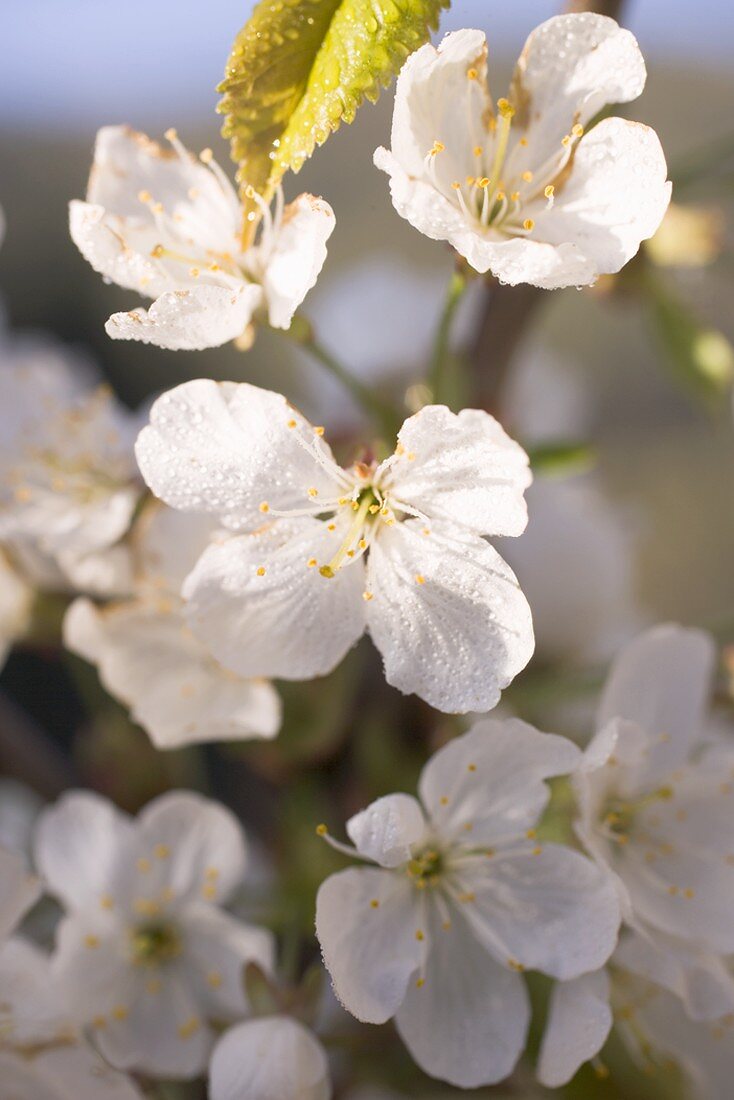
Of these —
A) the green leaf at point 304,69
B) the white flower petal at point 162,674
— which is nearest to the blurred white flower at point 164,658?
the white flower petal at point 162,674

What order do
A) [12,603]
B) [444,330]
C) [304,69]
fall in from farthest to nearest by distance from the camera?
[12,603] < [444,330] < [304,69]

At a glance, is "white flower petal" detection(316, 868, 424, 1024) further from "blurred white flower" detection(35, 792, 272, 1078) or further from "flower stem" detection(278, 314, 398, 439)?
"flower stem" detection(278, 314, 398, 439)

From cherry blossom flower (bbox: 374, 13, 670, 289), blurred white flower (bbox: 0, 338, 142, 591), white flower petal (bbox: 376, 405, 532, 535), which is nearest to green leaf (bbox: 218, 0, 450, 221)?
cherry blossom flower (bbox: 374, 13, 670, 289)

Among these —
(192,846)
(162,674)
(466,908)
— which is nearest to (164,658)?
(162,674)

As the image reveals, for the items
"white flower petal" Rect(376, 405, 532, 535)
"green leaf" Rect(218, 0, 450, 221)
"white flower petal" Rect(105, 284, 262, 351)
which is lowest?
"white flower petal" Rect(376, 405, 532, 535)

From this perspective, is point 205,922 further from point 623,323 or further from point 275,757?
point 623,323

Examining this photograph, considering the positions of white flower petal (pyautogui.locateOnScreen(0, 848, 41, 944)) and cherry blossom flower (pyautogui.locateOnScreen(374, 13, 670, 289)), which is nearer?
cherry blossom flower (pyautogui.locateOnScreen(374, 13, 670, 289))

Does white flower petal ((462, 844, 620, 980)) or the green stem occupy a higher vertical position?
the green stem

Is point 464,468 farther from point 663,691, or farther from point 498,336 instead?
point 498,336

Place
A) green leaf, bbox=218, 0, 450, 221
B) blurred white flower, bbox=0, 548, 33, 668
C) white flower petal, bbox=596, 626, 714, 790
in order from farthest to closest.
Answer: blurred white flower, bbox=0, 548, 33, 668 → white flower petal, bbox=596, 626, 714, 790 → green leaf, bbox=218, 0, 450, 221
